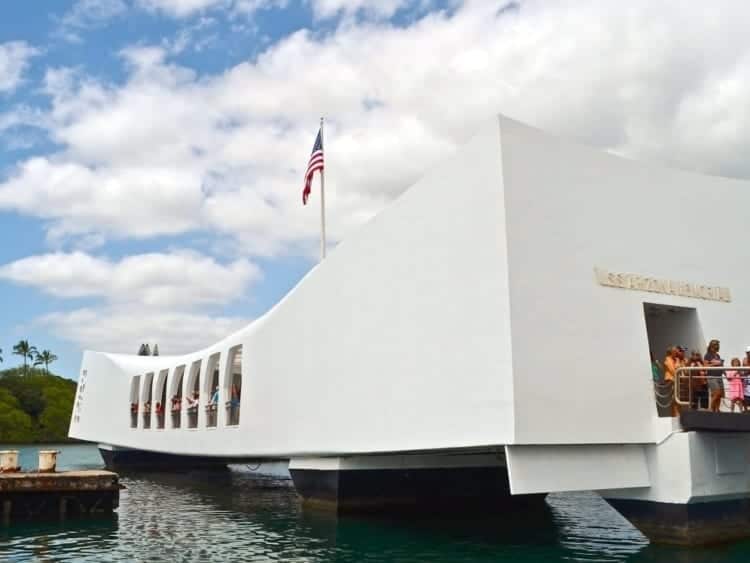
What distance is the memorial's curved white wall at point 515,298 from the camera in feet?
39.9

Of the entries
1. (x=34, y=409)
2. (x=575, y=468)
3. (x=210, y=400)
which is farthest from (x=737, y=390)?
(x=34, y=409)

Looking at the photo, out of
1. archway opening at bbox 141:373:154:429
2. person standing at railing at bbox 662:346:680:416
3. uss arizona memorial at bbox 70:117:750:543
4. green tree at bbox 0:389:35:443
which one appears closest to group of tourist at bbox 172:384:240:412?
archway opening at bbox 141:373:154:429

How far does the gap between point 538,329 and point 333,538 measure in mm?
5822

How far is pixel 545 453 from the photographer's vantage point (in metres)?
12.1

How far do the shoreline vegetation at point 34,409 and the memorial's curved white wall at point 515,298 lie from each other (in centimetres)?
6196

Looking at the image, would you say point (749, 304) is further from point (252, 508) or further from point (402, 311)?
point (252, 508)

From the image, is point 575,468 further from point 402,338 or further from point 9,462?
point 9,462

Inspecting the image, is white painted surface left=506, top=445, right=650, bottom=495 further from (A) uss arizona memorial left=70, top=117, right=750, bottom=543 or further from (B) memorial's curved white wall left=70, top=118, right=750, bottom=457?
(B) memorial's curved white wall left=70, top=118, right=750, bottom=457

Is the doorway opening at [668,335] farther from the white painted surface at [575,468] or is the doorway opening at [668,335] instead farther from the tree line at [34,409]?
the tree line at [34,409]

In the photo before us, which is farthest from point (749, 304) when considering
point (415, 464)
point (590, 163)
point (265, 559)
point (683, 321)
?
point (265, 559)

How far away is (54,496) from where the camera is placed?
17844 millimetres

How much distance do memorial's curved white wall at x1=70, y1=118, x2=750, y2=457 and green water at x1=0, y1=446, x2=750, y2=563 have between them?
177 cm

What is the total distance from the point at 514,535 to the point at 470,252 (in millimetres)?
5723

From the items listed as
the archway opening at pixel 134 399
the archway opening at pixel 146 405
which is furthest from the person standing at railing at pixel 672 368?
the archway opening at pixel 134 399
